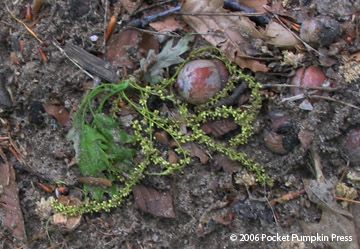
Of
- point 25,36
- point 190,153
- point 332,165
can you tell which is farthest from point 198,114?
point 25,36

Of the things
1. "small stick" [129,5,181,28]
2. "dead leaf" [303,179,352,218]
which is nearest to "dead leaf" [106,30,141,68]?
"small stick" [129,5,181,28]

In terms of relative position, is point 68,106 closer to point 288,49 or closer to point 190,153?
point 190,153

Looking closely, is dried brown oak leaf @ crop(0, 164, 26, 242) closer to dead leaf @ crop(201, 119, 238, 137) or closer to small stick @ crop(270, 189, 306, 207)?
dead leaf @ crop(201, 119, 238, 137)

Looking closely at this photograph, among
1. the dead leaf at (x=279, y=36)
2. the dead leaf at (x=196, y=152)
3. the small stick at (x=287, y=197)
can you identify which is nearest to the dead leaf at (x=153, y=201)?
the dead leaf at (x=196, y=152)

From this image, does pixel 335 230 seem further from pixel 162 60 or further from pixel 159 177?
pixel 162 60

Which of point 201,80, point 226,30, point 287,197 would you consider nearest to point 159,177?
point 201,80

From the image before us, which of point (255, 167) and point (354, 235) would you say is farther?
point (255, 167)

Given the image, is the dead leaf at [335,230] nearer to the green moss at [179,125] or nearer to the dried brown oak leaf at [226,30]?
the green moss at [179,125]
